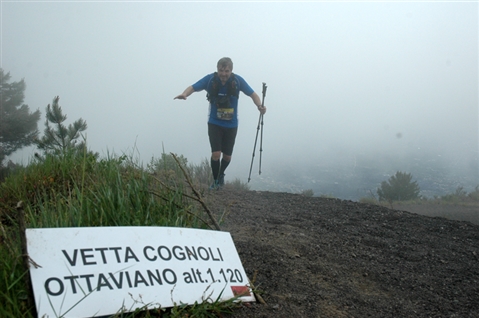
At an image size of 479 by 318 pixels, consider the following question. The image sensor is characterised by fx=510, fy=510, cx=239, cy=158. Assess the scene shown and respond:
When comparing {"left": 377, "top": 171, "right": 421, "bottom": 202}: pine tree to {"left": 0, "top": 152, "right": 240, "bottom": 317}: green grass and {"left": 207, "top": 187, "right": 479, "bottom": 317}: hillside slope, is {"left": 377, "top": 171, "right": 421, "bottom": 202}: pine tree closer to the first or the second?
{"left": 207, "top": 187, "right": 479, "bottom": 317}: hillside slope

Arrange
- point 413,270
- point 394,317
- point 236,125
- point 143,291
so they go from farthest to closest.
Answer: point 236,125 → point 413,270 → point 394,317 → point 143,291

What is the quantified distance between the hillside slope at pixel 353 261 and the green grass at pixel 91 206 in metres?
0.45

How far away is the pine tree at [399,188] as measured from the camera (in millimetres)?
11445

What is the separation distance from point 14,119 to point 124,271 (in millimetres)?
18548

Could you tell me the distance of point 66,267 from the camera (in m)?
2.39

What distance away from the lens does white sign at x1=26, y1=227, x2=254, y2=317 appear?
232 cm

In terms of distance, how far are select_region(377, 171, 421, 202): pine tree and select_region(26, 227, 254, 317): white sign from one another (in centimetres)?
913

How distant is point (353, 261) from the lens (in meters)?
3.79

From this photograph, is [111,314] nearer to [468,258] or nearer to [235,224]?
[235,224]

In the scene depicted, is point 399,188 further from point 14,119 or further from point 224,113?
point 14,119

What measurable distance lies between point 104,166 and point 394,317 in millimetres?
2752

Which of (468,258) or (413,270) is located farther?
(468,258)

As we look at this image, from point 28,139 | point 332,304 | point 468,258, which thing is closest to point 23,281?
point 332,304

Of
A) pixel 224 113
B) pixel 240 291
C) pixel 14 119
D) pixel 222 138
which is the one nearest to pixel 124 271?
pixel 240 291
